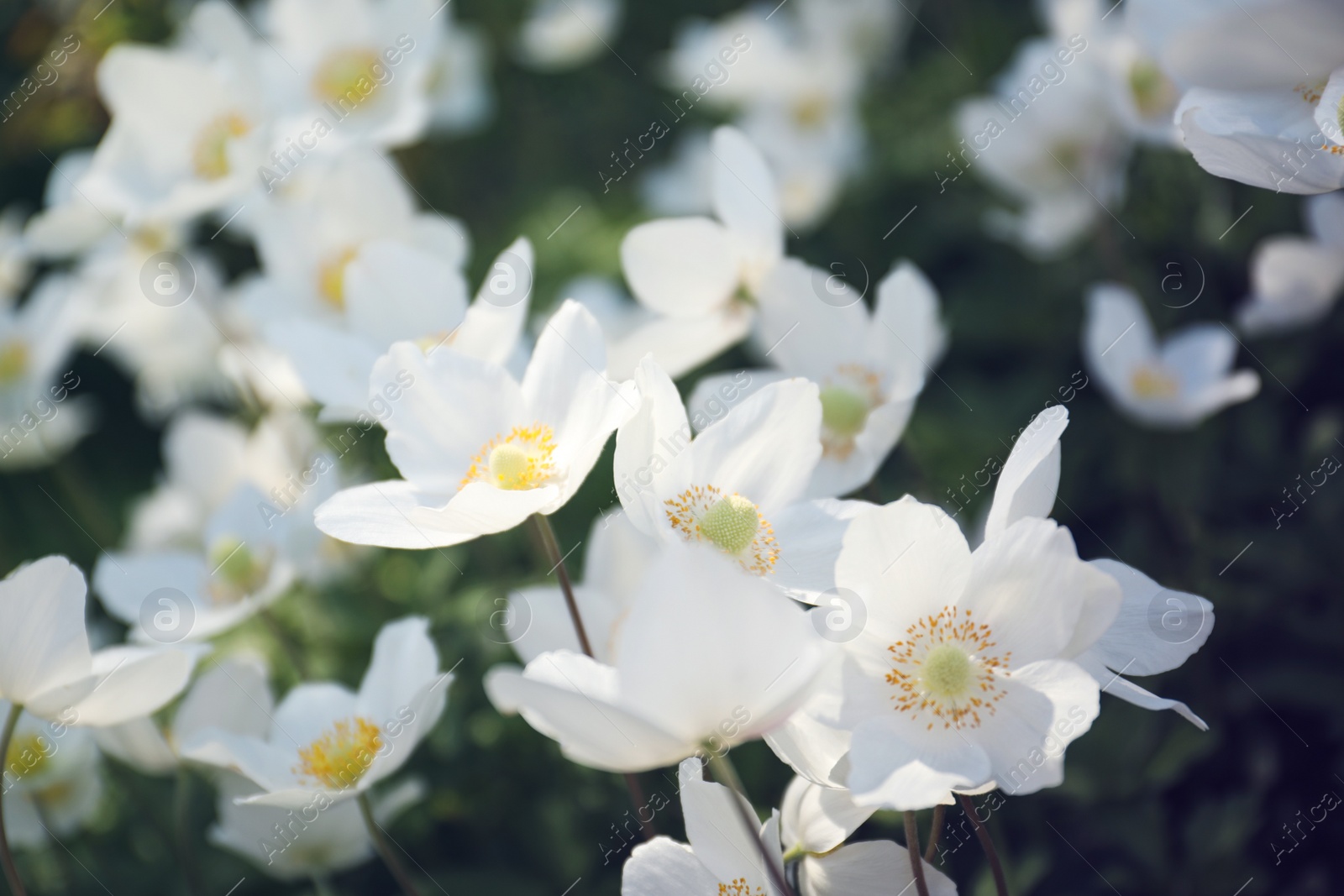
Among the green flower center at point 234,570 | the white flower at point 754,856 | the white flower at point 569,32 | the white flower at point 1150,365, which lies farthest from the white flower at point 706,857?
the white flower at point 569,32

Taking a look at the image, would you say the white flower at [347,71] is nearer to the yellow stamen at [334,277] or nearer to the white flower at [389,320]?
the yellow stamen at [334,277]

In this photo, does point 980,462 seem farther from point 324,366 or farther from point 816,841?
point 324,366

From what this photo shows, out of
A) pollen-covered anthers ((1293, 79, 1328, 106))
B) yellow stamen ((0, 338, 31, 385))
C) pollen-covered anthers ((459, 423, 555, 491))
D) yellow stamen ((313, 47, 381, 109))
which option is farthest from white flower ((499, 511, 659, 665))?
yellow stamen ((0, 338, 31, 385))

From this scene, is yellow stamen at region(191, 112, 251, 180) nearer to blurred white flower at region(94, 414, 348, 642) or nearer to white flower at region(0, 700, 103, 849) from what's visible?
blurred white flower at region(94, 414, 348, 642)

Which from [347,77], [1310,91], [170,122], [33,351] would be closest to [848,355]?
[1310,91]

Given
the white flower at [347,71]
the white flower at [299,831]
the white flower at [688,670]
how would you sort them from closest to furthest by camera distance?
the white flower at [688,670], the white flower at [299,831], the white flower at [347,71]

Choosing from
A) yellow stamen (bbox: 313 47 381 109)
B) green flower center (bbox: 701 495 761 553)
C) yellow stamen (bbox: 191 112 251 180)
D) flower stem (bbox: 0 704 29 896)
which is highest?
yellow stamen (bbox: 191 112 251 180)
